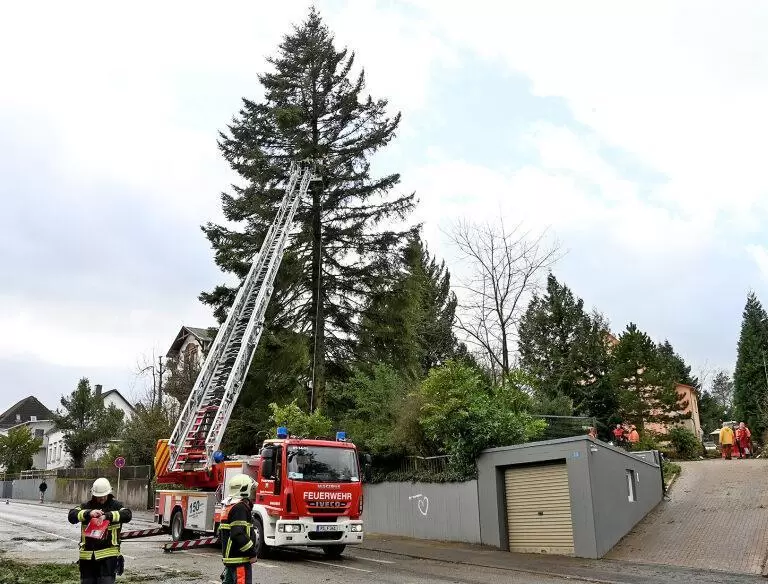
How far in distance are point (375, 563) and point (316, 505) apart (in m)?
1.76

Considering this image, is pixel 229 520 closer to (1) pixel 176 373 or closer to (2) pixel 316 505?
(2) pixel 316 505

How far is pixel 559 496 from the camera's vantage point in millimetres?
15117

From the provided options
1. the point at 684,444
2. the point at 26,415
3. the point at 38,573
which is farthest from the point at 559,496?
the point at 26,415

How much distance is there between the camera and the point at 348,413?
75.5 ft

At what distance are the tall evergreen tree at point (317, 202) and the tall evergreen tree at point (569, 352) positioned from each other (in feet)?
51.2

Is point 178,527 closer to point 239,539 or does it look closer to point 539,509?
point 539,509

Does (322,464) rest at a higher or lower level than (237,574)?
higher

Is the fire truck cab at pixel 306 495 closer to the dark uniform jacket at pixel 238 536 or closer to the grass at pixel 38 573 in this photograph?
the grass at pixel 38 573

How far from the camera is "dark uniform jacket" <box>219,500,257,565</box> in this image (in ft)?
21.7

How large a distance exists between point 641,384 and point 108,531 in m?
40.5

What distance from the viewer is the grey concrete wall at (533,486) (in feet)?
46.4

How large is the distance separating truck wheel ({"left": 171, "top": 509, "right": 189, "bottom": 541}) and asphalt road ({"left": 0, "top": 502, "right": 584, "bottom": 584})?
0.53 metres

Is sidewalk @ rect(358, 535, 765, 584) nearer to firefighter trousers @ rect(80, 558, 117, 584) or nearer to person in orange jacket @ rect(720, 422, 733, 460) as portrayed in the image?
firefighter trousers @ rect(80, 558, 117, 584)

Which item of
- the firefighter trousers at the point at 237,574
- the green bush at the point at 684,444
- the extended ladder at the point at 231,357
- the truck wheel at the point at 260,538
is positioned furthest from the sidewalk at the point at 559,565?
the green bush at the point at 684,444
